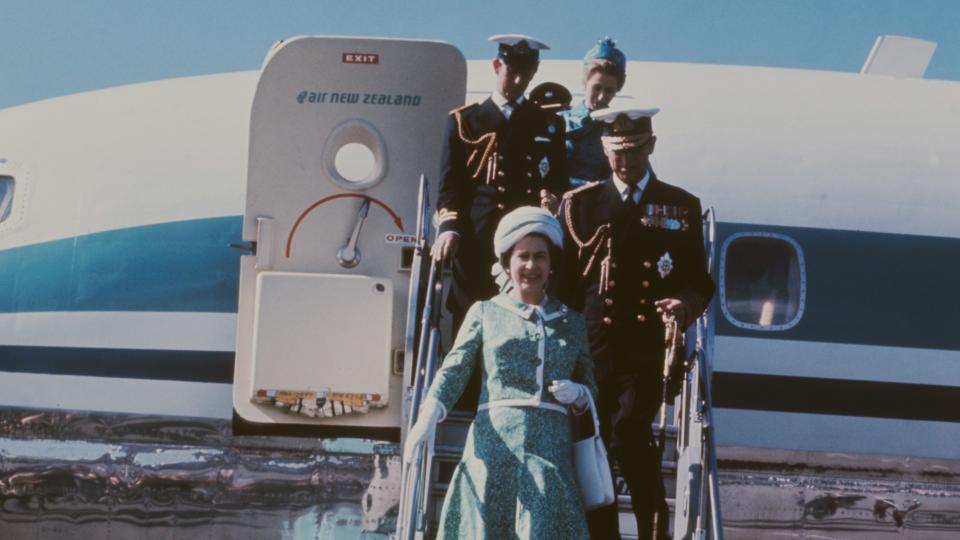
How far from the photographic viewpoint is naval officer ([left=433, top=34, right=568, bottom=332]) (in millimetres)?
6527

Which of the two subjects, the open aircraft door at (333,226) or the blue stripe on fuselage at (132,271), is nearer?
the open aircraft door at (333,226)

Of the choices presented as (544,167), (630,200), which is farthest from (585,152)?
(630,200)

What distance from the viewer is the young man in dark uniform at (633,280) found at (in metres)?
5.61

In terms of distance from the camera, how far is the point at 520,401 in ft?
16.2

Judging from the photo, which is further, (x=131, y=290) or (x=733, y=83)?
(x=733, y=83)

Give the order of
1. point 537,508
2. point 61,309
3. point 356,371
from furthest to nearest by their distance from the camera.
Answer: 1. point 61,309
2. point 356,371
3. point 537,508

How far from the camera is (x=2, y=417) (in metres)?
8.60

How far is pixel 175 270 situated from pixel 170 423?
1.01 meters

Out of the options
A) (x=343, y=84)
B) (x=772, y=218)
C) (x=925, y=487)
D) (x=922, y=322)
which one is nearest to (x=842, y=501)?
(x=925, y=487)

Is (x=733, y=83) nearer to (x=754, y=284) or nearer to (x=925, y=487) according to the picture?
(x=754, y=284)

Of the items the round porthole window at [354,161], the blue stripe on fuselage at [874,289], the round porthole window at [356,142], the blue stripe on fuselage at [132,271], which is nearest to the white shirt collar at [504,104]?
the round porthole window at [356,142]

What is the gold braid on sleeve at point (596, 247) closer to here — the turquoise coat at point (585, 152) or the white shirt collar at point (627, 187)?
the white shirt collar at point (627, 187)

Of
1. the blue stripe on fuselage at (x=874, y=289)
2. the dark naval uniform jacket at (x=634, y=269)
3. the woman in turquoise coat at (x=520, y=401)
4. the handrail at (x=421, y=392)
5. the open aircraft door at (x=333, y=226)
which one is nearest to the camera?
the woman in turquoise coat at (x=520, y=401)

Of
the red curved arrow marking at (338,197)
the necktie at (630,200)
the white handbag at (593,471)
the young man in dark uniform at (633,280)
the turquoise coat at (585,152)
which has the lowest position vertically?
the white handbag at (593,471)
